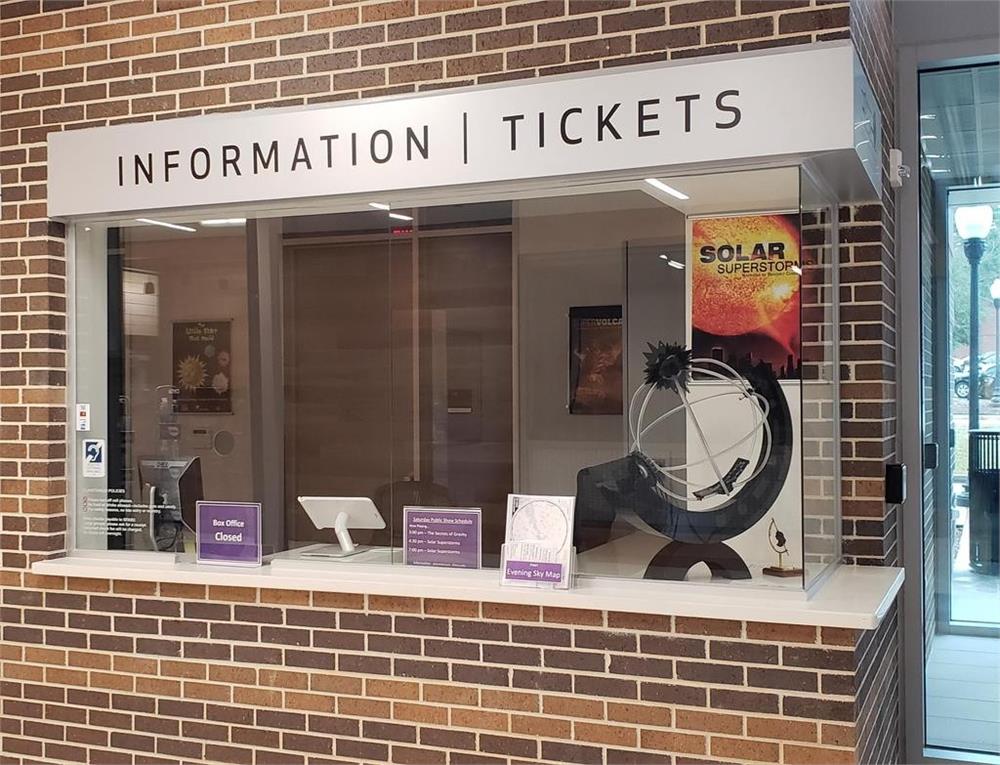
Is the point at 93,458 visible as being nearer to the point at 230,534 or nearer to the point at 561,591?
the point at 230,534

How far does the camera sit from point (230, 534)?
3596 millimetres

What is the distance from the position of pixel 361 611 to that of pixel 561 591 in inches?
27.3

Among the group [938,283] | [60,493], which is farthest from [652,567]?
[60,493]

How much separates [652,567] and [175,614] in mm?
1657

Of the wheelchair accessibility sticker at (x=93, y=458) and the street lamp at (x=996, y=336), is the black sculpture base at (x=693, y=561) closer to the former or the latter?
the street lamp at (x=996, y=336)

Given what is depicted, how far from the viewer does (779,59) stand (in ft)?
9.46

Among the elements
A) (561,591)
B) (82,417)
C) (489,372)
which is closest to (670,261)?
(489,372)

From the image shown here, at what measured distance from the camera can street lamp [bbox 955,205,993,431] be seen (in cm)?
392

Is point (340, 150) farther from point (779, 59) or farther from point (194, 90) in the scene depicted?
point (779, 59)

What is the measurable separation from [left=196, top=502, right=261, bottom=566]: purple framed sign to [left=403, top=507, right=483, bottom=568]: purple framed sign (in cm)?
55

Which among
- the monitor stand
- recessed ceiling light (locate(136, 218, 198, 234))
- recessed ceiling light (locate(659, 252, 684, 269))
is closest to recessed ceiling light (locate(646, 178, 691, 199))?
recessed ceiling light (locate(659, 252, 684, 269))

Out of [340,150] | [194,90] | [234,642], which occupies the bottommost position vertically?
[234,642]

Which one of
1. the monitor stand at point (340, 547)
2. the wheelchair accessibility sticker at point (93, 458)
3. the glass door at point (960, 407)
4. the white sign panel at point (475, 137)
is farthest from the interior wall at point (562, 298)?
the wheelchair accessibility sticker at point (93, 458)

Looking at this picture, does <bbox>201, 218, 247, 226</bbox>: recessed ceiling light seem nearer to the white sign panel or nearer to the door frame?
the white sign panel
